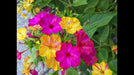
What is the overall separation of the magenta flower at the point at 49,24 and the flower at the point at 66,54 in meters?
0.07

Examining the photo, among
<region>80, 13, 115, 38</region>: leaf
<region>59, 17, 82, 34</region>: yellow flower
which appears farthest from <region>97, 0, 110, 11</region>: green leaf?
<region>59, 17, 82, 34</region>: yellow flower

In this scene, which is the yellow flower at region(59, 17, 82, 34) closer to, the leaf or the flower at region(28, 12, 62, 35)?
the flower at region(28, 12, 62, 35)

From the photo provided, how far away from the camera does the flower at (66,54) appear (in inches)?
19.4

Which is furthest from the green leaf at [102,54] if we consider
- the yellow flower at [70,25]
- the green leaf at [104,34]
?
the yellow flower at [70,25]

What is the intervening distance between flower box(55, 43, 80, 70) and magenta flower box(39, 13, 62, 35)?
0.07 meters

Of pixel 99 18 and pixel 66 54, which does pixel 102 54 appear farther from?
pixel 66 54

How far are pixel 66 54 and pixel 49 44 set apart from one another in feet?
0.22

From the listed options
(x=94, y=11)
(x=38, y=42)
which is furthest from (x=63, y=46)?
(x=94, y=11)

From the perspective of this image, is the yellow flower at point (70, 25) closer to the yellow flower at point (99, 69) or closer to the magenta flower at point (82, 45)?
the magenta flower at point (82, 45)

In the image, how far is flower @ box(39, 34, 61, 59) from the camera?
52 cm
